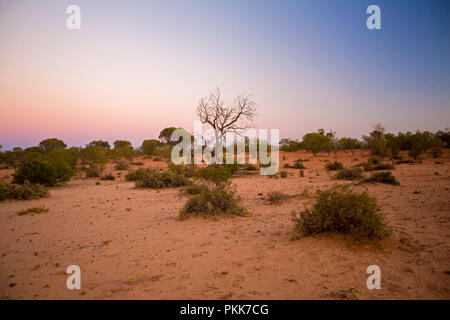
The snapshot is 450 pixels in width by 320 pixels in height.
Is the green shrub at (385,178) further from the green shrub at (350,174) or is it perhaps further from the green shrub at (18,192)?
the green shrub at (18,192)

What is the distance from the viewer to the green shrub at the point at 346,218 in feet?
13.9

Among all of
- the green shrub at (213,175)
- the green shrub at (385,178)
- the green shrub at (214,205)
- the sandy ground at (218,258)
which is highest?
the green shrub at (213,175)

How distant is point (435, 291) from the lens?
9.60 ft

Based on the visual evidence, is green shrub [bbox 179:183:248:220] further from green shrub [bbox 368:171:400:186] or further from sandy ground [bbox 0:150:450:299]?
green shrub [bbox 368:171:400:186]

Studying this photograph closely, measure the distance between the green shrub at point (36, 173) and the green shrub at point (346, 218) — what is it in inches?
556

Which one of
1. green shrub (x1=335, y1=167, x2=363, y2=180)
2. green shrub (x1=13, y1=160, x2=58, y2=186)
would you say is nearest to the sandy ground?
green shrub (x1=335, y1=167, x2=363, y2=180)

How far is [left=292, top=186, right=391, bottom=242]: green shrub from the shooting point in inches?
167

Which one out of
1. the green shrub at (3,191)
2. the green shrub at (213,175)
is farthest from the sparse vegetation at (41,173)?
the green shrub at (213,175)

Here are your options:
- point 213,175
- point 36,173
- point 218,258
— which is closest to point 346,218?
point 218,258

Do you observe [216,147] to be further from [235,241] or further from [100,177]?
[235,241]
